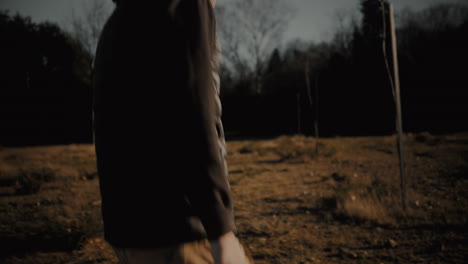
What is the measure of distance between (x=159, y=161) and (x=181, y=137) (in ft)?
0.29

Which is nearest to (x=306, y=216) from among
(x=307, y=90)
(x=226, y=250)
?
(x=226, y=250)

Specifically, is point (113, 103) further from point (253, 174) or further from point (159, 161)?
point (253, 174)

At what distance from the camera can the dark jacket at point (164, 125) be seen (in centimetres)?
59

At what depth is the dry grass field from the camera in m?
2.88

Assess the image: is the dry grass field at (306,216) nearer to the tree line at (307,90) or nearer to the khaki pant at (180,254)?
the khaki pant at (180,254)

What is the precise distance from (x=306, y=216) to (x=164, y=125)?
→ 3.72m

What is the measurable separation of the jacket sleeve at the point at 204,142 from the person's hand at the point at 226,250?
0.02 m

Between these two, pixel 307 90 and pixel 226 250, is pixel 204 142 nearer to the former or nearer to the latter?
pixel 226 250

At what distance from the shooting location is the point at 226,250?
60 cm

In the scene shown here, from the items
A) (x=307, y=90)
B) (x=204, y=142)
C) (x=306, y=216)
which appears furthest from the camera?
(x=307, y=90)

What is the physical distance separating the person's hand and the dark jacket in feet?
0.07

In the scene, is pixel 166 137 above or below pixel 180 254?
above

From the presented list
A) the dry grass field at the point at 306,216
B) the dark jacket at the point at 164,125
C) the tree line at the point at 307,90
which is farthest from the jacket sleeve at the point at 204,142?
the tree line at the point at 307,90

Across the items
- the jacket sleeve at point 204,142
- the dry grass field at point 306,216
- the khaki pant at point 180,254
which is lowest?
the dry grass field at point 306,216
